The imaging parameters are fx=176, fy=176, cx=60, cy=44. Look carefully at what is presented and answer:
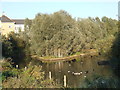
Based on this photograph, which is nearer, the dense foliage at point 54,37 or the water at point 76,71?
the water at point 76,71

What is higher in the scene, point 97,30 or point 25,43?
point 97,30

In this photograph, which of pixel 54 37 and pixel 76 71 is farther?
pixel 54 37

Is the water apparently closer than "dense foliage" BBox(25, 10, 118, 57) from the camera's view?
Yes

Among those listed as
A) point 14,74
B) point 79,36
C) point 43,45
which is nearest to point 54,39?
point 43,45

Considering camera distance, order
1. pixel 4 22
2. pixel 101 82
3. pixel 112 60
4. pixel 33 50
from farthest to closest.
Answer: pixel 4 22 → pixel 33 50 → pixel 112 60 → pixel 101 82

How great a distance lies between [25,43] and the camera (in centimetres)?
2475

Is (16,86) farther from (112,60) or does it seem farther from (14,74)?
(112,60)

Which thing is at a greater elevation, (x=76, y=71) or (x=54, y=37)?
(x=54, y=37)

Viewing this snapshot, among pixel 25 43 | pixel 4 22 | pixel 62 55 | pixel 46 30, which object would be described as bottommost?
pixel 62 55

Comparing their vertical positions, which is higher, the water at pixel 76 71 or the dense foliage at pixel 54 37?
the dense foliage at pixel 54 37

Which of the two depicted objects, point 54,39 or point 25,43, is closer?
point 54,39

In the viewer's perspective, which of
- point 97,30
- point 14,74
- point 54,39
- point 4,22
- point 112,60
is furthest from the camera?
point 4,22

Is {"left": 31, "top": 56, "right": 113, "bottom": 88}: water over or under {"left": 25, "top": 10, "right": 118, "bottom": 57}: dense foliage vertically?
under

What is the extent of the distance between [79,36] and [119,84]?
1744 cm
